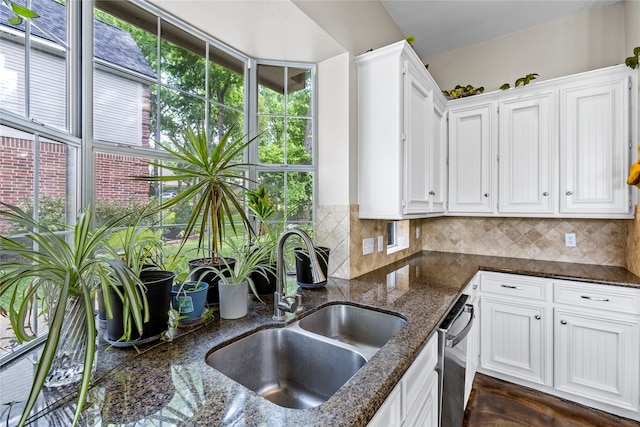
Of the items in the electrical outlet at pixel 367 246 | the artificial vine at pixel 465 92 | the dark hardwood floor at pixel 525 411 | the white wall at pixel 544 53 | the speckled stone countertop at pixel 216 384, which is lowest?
the dark hardwood floor at pixel 525 411

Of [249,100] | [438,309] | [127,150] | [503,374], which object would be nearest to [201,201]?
[127,150]

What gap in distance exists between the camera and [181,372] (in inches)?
32.6

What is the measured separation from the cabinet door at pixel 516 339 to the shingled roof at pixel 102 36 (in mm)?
2677

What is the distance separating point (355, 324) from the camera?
56.4 inches

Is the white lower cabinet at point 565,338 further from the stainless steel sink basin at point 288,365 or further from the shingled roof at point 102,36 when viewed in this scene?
the shingled roof at point 102,36

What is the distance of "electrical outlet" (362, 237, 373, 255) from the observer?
2.03 m

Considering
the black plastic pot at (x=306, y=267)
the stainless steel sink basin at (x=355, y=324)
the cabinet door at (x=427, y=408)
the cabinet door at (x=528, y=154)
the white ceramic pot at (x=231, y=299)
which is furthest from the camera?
the cabinet door at (x=528, y=154)

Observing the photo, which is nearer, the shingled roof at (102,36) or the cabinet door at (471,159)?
the shingled roof at (102,36)

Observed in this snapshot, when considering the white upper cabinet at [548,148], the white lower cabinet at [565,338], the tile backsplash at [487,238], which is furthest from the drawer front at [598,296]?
the white upper cabinet at [548,148]

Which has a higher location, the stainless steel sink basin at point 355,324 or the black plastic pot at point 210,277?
the black plastic pot at point 210,277

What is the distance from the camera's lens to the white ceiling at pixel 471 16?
2.27 metres

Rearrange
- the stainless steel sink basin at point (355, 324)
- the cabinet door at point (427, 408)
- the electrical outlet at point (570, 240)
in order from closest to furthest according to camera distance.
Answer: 1. the cabinet door at point (427, 408)
2. the stainless steel sink basin at point (355, 324)
3. the electrical outlet at point (570, 240)

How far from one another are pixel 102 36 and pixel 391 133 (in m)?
1.49

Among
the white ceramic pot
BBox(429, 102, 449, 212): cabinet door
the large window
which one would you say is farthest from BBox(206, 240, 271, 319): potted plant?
BBox(429, 102, 449, 212): cabinet door
